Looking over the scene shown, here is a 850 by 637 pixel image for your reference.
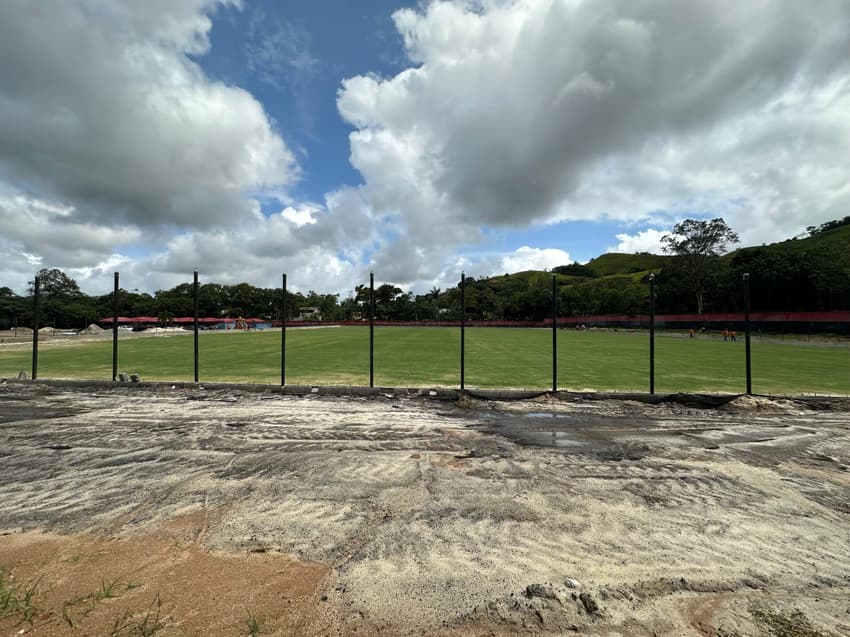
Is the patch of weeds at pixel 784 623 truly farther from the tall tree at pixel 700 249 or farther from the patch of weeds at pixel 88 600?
the tall tree at pixel 700 249

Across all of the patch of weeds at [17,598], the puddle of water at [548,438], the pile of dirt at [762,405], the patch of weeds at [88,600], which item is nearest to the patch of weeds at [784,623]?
the puddle of water at [548,438]

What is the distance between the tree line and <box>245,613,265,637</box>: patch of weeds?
1298cm

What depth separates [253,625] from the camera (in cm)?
226

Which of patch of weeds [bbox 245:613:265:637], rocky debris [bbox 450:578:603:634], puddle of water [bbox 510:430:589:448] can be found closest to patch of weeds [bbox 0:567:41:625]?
patch of weeds [bbox 245:613:265:637]

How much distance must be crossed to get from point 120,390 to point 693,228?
307 ft

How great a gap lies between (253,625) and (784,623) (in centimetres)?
309

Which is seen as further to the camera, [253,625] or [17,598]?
[17,598]

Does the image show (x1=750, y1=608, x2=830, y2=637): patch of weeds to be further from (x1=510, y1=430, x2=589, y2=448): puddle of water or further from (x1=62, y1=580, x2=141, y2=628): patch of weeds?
(x1=62, y1=580, x2=141, y2=628): patch of weeds

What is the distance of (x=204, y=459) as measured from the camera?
4.92 m

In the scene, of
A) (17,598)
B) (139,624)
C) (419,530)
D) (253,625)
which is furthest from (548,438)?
(17,598)

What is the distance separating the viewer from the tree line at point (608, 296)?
56688 millimetres

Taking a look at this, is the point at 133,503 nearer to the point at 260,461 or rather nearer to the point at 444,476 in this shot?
the point at 260,461

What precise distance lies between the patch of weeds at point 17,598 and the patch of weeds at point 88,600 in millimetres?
156

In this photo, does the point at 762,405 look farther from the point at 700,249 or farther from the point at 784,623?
the point at 700,249
